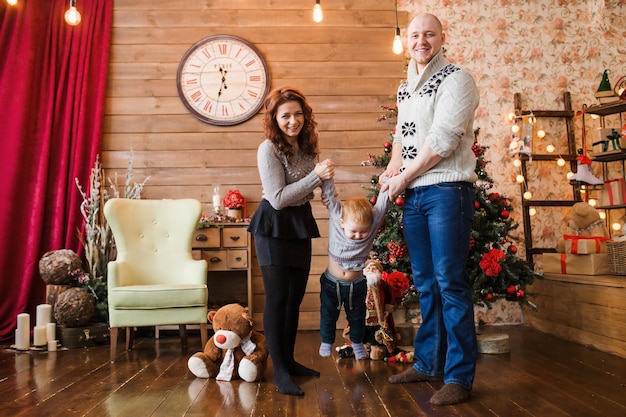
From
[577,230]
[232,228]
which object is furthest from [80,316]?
[577,230]

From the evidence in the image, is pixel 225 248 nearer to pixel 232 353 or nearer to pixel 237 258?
pixel 237 258

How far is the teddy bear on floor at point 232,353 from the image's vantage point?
8.36 feet

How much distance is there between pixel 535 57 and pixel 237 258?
294 centimetres

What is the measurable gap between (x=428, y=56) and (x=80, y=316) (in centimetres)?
277

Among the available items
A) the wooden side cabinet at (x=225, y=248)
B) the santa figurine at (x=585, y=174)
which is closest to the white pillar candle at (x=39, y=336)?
the wooden side cabinet at (x=225, y=248)

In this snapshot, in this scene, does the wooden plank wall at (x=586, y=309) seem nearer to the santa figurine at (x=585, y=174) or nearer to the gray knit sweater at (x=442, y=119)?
the santa figurine at (x=585, y=174)

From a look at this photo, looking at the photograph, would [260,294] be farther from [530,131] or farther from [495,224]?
[530,131]

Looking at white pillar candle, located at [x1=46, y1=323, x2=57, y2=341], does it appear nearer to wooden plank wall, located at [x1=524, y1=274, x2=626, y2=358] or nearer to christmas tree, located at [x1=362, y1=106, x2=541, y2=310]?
christmas tree, located at [x1=362, y1=106, x2=541, y2=310]

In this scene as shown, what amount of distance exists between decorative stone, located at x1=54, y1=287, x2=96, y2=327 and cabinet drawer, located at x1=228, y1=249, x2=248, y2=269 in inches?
38.4

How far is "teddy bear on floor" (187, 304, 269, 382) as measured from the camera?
8.36ft

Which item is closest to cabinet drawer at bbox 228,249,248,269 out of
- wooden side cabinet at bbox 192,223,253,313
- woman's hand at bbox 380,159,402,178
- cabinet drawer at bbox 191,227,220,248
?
wooden side cabinet at bbox 192,223,253,313

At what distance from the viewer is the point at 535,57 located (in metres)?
4.60

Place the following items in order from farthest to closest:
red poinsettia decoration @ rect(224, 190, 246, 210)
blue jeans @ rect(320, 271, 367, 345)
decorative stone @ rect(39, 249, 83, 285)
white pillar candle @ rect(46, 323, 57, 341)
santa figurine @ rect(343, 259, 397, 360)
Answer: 1. red poinsettia decoration @ rect(224, 190, 246, 210)
2. decorative stone @ rect(39, 249, 83, 285)
3. white pillar candle @ rect(46, 323, 57, 341)
4. santa figurine @ rect(343, 259, 397, 360)
5. blue jeans @ rect(320, 271, 367, 345)

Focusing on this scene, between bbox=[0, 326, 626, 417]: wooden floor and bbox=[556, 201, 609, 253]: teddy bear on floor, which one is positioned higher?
bbox=[556, 201, 609, 253]: teddy bear on floor
